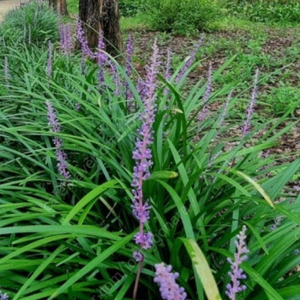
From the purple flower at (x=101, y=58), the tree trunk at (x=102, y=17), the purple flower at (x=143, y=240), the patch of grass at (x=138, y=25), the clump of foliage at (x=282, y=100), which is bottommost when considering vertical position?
the patch of grass at (x=138, y=25)

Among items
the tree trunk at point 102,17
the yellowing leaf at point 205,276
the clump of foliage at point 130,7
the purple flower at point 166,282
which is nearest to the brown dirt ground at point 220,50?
the tree trunk at point 102,17

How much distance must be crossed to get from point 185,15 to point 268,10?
4.21 metres

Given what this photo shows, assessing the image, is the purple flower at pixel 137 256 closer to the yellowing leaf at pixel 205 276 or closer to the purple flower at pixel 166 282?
the yellowing leaf at pixel 205 276

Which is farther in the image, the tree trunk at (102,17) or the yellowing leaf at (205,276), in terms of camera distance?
the tree trunk at (102,17)

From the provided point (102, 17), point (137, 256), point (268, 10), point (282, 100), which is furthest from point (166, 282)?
point (268, 10)

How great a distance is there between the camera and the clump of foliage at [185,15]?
10.2m

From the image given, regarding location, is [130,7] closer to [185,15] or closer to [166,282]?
[185,15]

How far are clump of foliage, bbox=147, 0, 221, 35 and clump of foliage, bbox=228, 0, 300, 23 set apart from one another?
116 inches

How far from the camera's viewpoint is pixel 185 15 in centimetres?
1025

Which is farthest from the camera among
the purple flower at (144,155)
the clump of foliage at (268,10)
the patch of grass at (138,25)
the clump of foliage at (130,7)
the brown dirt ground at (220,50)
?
the clump of foliage at (130,7)

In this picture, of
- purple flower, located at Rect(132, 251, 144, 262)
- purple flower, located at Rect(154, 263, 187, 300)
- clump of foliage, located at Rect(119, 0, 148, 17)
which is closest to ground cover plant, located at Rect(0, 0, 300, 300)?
purple flower, located at Rect(132, 251, 144, 262)

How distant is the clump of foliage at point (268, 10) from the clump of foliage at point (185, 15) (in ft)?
9.65

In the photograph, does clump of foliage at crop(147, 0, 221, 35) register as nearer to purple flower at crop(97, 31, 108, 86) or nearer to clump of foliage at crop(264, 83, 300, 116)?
clump of foliage at crop(264, 83, 300, 116)

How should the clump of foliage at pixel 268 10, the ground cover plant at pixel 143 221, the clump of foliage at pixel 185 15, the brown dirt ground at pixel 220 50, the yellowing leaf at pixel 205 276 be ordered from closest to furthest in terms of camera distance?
1. the yellowing leaf at pixel 205 276
2. the ground cover plant at pixel 143 221
3. the brown dirt ground at pixel 220 50
4. the clump of foliage at pixel 185 15
5. the clump of foliage at pixel 268 10
